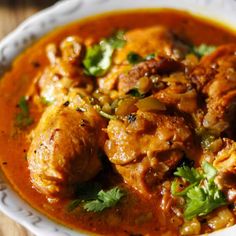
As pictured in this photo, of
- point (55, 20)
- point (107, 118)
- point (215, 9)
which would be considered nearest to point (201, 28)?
point (215, 9)

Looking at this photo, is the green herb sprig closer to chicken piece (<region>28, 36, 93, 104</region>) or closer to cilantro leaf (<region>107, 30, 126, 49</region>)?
cilantro leaf (<region>107, 30, 126, 49</region>)

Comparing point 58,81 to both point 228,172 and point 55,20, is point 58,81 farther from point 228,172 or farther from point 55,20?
point 228,172

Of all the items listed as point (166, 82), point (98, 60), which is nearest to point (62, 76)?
point (98, 60)

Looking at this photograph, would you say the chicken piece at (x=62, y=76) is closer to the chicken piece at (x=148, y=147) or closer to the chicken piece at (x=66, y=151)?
the chicken piece at (x=66, y=151)

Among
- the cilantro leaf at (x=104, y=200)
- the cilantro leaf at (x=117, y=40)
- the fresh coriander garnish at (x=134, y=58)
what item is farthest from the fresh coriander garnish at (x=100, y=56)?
the cilantro leaf at (x=104, y=200)

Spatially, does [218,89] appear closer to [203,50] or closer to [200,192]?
[200,192]

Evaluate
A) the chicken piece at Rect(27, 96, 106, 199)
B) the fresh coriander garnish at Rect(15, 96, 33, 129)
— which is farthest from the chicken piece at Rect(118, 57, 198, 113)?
the fresh coriander garnish at Rect(15, 96, 33, 129)

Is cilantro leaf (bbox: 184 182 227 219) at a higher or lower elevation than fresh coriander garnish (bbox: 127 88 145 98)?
lower
